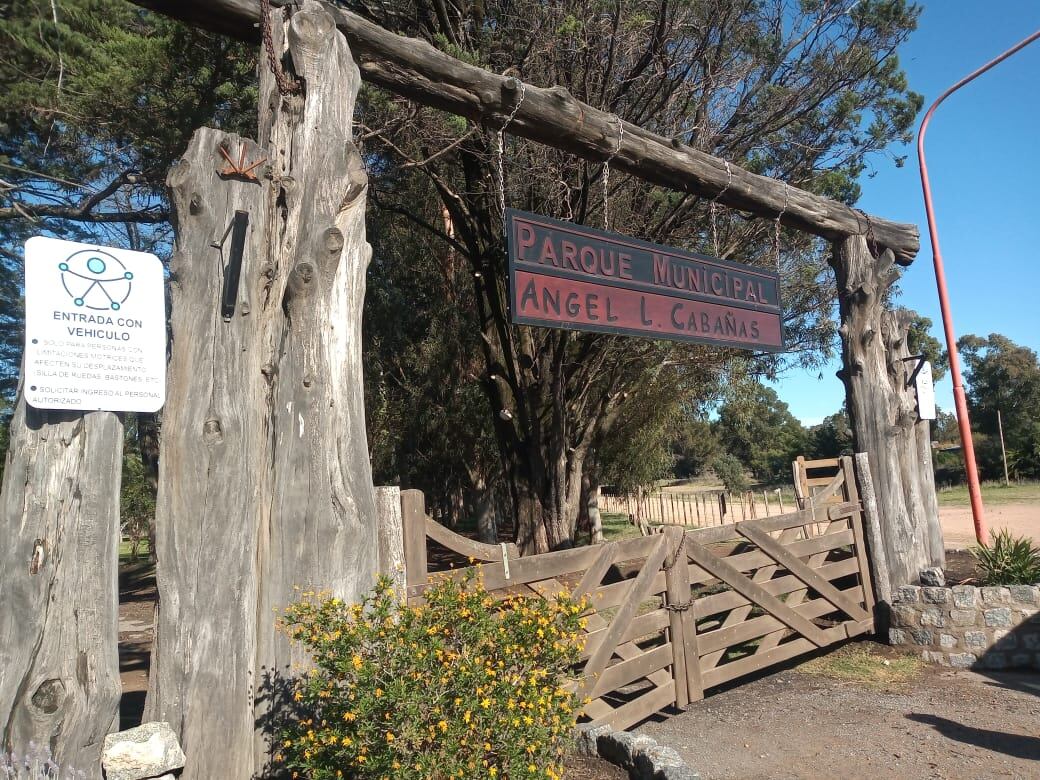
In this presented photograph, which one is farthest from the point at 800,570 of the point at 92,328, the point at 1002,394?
the point at 1002,394

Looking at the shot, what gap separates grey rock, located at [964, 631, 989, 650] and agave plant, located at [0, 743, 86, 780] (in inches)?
283

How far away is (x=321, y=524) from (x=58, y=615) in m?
1.09

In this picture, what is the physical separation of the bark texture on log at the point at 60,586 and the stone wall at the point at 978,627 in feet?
22.6

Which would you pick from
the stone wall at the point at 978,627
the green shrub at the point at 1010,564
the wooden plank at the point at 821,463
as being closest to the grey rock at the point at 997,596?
the stone wall at the point at 978,627

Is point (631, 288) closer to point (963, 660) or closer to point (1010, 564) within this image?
point (963, 660)

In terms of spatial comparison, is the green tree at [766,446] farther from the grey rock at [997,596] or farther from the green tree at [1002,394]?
the grey rock at [997,596]

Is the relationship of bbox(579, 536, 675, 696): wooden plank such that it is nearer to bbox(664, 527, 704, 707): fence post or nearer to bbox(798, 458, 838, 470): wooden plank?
bbox(664, 527, 704, 707): fence post

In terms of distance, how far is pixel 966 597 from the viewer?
7.07 meters

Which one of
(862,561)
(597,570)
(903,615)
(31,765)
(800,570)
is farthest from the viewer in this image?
(862,561)

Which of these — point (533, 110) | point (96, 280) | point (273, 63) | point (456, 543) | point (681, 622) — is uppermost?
point (533, 110)

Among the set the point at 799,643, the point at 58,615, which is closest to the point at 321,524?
the point at 58,615

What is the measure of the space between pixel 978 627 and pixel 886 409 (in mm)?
2205

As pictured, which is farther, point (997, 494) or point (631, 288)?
point (997, 494)

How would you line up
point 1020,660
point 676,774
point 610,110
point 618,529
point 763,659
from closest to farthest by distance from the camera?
A: point 676,774 < point 763,659 < point 1020,660 < point 610,110 < point 618,529
